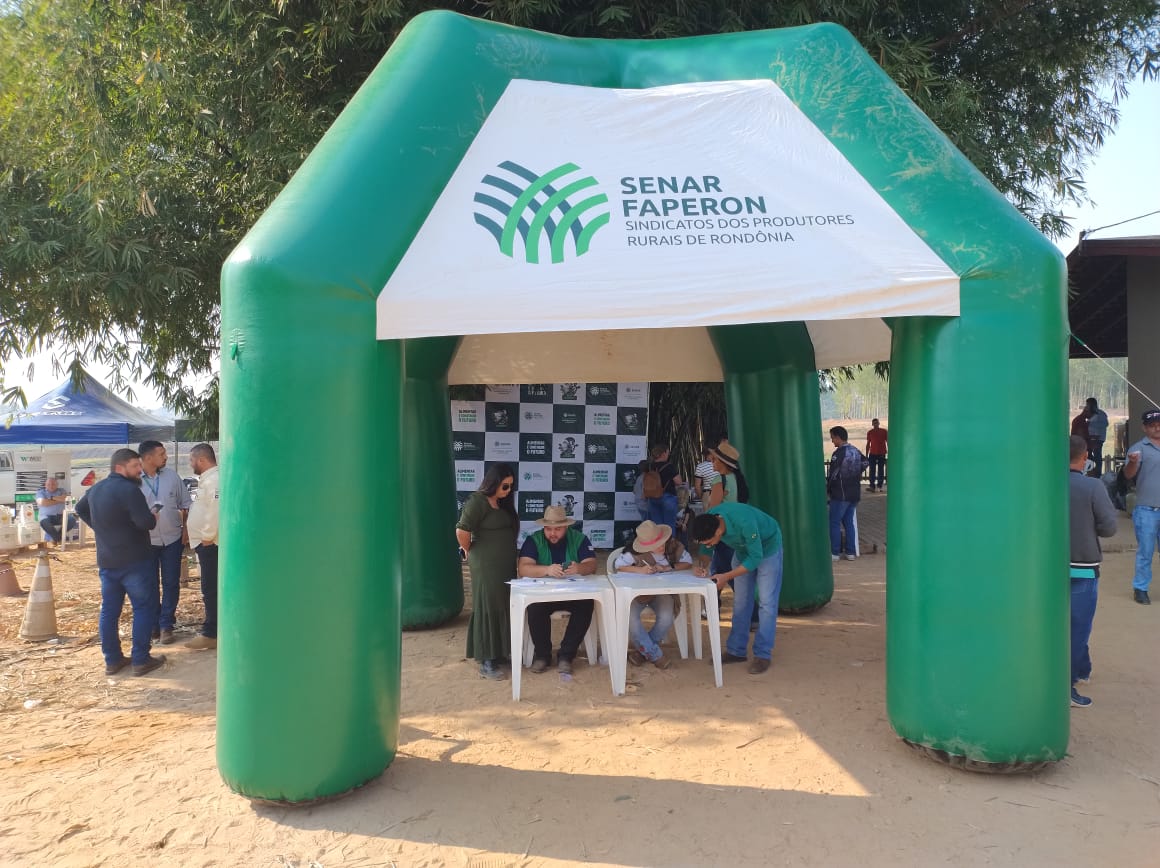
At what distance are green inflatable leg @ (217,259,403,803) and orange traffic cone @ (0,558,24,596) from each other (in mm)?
6769

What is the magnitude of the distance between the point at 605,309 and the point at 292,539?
159 centimetres

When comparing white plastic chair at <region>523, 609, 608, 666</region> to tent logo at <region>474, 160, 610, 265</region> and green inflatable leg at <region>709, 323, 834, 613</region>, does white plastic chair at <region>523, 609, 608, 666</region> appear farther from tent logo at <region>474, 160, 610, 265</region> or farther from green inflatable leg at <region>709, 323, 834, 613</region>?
tent logo at <region>474, 160, 610, 265</region>

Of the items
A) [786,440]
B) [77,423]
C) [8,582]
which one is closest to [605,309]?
[786,440]

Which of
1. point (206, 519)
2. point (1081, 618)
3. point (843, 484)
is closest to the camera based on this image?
point (1081, 618)

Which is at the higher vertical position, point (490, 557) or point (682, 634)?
point (490, 557)

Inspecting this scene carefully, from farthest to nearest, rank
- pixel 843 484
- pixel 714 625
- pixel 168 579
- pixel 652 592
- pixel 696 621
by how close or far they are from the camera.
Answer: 1. pixel 843 484
2. pixel 168 579
3. pixel 696 621
4. pixel 714 625
5. pixel 652 592

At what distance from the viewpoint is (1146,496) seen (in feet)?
23.6

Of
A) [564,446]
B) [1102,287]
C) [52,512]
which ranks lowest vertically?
[52,512]

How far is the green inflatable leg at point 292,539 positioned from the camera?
339 centimetres

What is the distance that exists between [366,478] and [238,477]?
50cm

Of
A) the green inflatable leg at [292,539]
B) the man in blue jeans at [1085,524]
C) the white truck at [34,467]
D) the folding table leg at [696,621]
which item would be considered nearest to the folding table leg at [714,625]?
the folding table leg at [696,621]

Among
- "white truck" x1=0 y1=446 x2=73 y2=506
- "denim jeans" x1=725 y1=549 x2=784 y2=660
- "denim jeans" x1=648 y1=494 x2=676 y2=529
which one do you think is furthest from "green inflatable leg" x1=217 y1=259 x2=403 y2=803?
"white truck" x1=0 y1=446 x2=73 y2=506

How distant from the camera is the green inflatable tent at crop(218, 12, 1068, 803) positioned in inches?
135

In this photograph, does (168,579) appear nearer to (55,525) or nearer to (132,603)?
(132,603)
